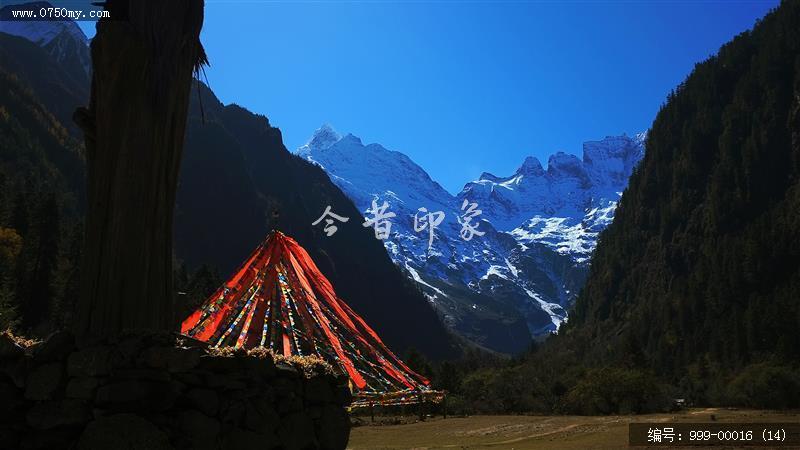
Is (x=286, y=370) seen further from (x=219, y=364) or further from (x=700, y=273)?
(x=700, y=273)

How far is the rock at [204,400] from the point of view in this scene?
5.89m

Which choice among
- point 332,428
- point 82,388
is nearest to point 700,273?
point 332,428

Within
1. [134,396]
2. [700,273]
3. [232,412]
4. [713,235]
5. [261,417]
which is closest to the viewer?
[134,396]

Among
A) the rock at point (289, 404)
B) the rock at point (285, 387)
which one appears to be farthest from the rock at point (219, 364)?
the rock at point (289, 404)

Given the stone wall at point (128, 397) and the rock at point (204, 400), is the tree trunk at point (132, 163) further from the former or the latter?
the rock at point (204, 400)

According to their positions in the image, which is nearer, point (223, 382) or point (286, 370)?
point (223, 382)

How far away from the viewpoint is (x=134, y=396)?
5562mm

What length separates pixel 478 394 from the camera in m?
67.1

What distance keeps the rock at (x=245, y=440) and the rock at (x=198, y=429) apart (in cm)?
14

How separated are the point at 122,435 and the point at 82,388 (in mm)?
547

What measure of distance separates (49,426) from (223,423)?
4.67ft

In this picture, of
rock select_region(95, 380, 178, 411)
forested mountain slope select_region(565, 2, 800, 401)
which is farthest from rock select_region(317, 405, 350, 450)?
forested mountain slope select_region(565, 2, 800, 401)

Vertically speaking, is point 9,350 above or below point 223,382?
above

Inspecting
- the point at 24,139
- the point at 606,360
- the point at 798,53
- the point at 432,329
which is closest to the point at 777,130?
the point at 798,53
